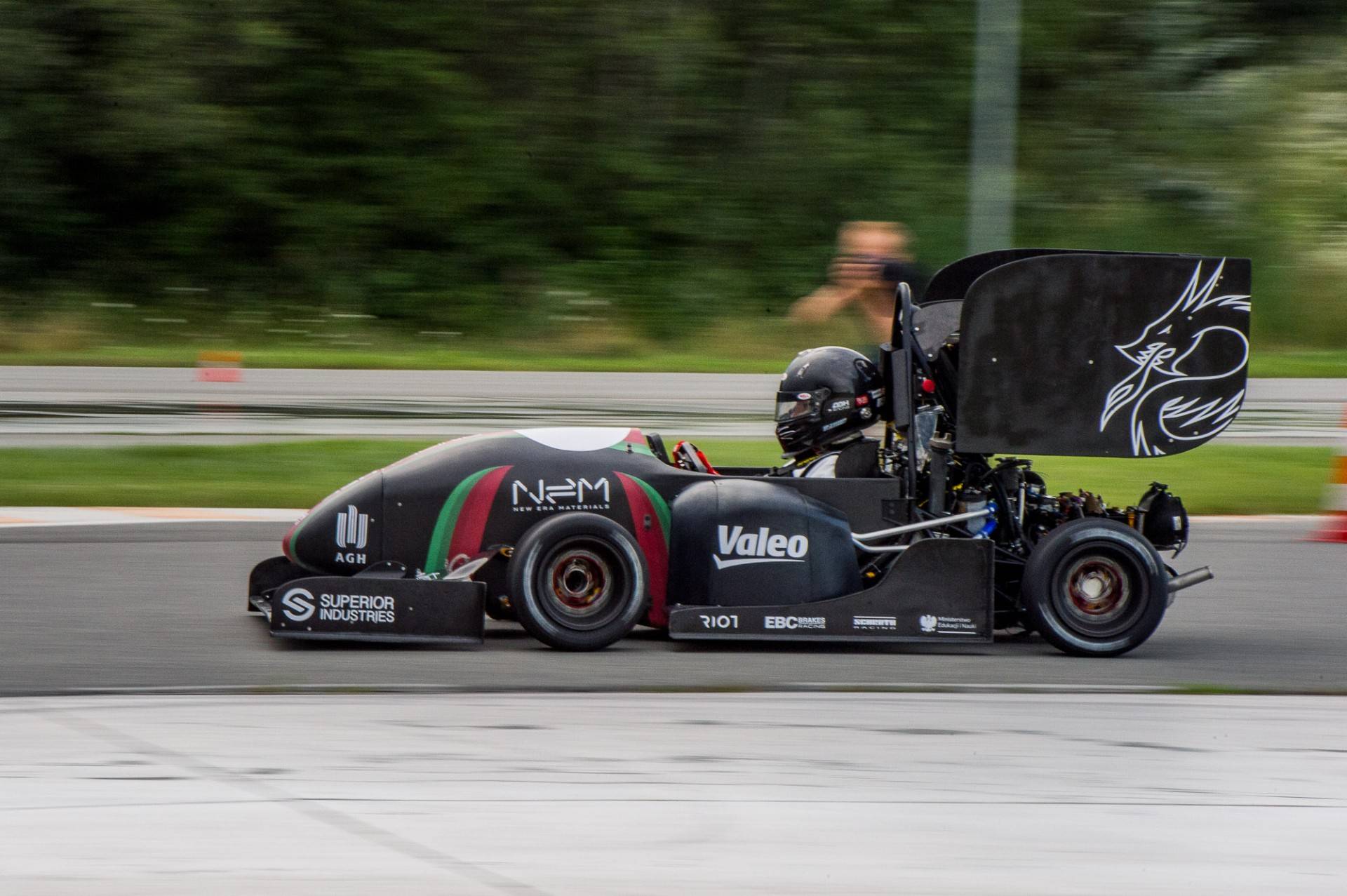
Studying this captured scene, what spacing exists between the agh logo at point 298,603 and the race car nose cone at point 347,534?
0.70 ft

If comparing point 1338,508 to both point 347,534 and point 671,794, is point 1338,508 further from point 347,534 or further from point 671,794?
point 671,794

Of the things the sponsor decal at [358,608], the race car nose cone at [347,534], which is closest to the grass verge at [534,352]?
the race car nose cone at [347,534]

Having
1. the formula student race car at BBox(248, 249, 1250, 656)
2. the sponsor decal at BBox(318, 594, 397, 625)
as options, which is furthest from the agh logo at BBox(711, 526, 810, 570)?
the sponsor decal at BBox(318, 594, 397, 625)

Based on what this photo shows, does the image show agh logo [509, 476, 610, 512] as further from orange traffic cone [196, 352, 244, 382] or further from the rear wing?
orange traffic cone [196, 352, 244, 382]

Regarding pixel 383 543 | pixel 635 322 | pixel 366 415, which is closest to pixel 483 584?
pixel 383 543

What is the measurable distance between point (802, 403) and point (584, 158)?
17583mm

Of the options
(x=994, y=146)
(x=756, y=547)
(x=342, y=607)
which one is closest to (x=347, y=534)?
(x=342, y=607)

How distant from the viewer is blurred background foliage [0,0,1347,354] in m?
21.2

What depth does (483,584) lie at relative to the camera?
6.10 metres

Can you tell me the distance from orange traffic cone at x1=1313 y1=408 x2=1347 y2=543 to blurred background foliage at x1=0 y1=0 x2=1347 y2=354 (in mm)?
10840

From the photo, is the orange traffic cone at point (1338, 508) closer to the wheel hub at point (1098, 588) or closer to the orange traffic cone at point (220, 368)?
the wheel hub at point (1098, 588)

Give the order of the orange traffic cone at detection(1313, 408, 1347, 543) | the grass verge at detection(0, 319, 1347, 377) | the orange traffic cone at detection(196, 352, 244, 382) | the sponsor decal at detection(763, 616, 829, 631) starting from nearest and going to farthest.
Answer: the sponsor decal at detection(763, 616, 829, 631)
the orange traffic cone at detection(1313, 408, 1347, 543)
the orange traffic cone at detection(196, 352, 244, 382)
the grass verge at detection(0, 319, 1347, 377)

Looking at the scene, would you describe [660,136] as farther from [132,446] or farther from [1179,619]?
[1179,619]

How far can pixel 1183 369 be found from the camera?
619 cm
